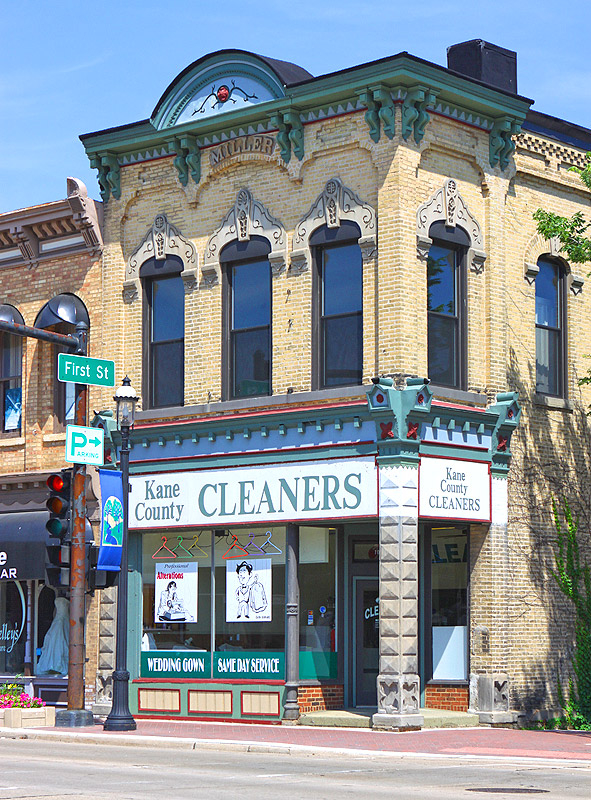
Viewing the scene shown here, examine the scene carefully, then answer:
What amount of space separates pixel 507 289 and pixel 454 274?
1.28 m

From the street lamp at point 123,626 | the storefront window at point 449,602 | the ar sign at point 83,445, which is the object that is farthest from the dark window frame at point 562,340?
the ar sign at point 83,445

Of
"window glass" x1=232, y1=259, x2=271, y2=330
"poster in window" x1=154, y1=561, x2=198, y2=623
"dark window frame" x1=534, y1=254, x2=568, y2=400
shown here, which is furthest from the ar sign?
"dark window frame" x1=534, y1=254, x2=568, y2=400

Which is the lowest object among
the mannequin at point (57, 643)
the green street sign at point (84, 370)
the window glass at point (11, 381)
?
the mannequin at point (57, 643)

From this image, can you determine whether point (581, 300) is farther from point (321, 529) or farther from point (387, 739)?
point (387, 739)

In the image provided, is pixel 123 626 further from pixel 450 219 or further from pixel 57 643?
pixel 450 219

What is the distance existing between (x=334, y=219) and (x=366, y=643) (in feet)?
24.7

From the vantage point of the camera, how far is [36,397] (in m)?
29.1

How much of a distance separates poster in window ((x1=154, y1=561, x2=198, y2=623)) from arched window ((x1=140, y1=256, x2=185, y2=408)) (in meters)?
3.14

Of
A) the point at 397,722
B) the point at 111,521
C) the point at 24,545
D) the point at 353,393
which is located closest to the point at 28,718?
the point at 111,521

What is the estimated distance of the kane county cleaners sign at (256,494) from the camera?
23.1 meters

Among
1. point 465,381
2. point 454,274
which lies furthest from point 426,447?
point 454,274

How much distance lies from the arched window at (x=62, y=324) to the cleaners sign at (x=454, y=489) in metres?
8.23

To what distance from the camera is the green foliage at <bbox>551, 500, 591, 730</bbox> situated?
25.5 metres

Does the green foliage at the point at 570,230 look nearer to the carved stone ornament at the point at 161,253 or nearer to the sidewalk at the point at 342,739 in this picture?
the carved stone ornament at the point at 161,253
